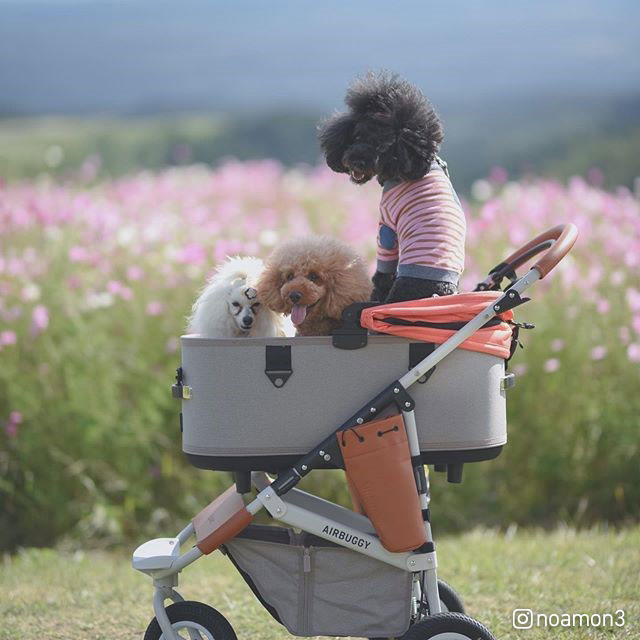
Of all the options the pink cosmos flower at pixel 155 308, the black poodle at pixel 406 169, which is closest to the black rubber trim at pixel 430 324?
the black poodle at pixel 406 169

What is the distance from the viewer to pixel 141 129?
21.5m

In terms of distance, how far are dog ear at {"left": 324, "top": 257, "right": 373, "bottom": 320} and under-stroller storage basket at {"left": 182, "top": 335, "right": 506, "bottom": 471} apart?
0.12m

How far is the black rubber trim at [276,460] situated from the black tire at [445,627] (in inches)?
16.0

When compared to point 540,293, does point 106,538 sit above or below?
below

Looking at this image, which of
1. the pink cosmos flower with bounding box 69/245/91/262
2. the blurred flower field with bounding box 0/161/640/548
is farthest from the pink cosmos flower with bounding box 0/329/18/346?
the pink cosmos flower with bounding box 69/245/91/262

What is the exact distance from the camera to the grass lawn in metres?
3.48

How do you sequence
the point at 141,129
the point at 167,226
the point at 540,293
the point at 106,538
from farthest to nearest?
the point at 141,129 < the point at 167,226 < the point at 540,293 < the point at 106,538

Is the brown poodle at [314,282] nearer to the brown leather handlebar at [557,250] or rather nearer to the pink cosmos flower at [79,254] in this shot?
the brown leather handlebar at [557,250]

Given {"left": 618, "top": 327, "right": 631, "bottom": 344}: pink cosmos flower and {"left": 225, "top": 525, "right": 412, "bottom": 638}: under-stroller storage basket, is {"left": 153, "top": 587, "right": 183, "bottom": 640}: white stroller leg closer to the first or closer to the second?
{"left": 225, "top": 525, "right": 412, "bottom": 638}: under-stroller storage basket

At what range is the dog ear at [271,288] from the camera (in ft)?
9.12

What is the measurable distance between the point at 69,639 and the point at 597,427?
2.61 meters

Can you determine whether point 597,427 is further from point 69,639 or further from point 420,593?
point 69,639

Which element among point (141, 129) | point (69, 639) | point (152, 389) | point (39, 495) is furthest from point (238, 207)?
point (141, 129)

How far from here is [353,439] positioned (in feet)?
8.76
